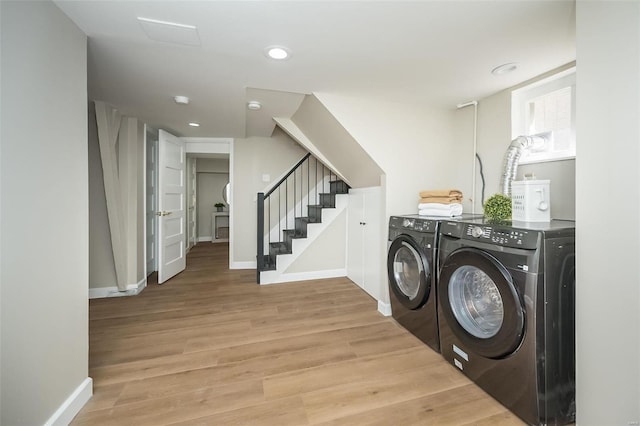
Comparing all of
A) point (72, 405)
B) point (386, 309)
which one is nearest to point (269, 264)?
point (386, 309)

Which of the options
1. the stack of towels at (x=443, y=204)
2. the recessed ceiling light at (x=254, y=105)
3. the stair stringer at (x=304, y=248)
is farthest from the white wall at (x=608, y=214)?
the stair stringer at (x=304, y=248)

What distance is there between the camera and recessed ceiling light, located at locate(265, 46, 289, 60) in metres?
1.50

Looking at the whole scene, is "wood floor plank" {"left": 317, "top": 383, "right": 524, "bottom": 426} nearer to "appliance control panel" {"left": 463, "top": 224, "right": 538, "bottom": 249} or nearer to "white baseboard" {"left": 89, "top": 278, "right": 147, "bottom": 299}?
"appliance control panel" {"left": 463, "top": 224, "right": 538, "bottom": 249}

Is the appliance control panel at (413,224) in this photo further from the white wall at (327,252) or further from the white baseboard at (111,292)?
the white baseboard at (111,292)

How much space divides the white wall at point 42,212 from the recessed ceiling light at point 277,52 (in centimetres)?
98

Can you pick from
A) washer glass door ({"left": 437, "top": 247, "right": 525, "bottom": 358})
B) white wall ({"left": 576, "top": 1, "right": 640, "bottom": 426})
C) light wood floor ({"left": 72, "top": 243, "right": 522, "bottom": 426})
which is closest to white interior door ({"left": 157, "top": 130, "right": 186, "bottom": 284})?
light wood floor ({"left": 72, "top": 243, "right": 522, "bottom": 426})

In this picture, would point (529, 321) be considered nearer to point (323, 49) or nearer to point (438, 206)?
point (438, 206)

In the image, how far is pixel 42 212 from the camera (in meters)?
1.08

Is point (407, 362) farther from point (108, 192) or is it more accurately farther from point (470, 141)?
point (108, 192)

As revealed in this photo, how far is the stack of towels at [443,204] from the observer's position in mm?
2059

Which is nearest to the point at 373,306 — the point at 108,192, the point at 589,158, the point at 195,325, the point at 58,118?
the point at 195,325

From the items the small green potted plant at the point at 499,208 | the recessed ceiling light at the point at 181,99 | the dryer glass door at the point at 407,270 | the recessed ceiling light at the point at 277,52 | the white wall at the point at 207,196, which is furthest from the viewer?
the white wall at the point at 207,196

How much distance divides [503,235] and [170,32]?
2.07 meters

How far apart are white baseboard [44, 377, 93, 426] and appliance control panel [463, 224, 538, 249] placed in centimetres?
224
